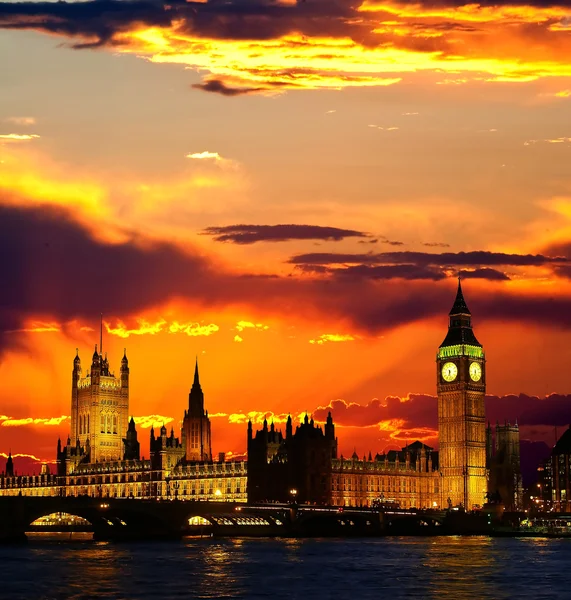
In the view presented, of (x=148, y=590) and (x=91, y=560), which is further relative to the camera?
(x=91, y=560)

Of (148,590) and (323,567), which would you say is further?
(323,567)

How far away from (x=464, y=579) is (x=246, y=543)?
213ft

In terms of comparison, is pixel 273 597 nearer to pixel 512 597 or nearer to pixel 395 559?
pixel 512 597

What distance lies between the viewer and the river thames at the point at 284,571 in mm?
120188

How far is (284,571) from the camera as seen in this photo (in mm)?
139250

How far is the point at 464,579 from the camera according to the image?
427 feet

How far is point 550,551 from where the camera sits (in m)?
177

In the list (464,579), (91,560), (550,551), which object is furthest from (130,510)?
(464,579)

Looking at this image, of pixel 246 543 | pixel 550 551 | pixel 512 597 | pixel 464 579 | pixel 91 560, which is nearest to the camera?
pixel 512 597

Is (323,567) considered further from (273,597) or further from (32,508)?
(32,508)

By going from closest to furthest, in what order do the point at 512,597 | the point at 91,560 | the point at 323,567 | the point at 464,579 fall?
the point at 512,597 → the point at 464,579 → the point at 323,567 → the point at 91,560

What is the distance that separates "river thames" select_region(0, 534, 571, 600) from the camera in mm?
120188

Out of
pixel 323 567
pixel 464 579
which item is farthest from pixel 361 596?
pixel 323 567

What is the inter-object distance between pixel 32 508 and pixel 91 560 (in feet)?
116
